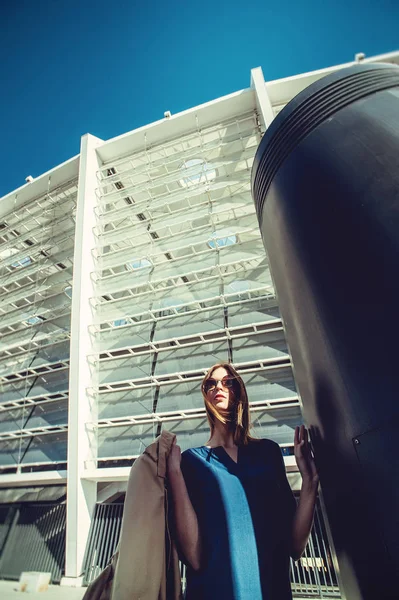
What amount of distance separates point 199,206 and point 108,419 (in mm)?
7746

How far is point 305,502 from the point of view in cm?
119

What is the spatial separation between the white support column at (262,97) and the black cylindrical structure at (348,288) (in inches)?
384

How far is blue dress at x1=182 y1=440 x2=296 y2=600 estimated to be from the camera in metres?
1.07

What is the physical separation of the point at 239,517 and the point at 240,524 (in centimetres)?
2

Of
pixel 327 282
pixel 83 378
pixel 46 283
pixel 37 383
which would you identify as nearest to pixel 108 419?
pixel 83 378

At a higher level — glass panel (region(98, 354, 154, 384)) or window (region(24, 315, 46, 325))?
window (region(24, 315, 46, 325))

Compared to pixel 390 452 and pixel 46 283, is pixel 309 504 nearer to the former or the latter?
pixel 390 452

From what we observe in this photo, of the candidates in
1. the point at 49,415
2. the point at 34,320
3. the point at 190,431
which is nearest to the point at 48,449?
the point at 49,415

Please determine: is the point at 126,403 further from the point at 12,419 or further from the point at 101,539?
the point at 12,419

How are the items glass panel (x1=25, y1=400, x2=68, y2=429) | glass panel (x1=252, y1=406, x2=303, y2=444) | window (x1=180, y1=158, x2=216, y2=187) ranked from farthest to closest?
window (x1=180, y1=158, x2=216, y2=187)
glass panel (x1=25, y1=400, x2=68, y2=429)
glass panel (x1=252, y1=406, x2=303, y2=444)

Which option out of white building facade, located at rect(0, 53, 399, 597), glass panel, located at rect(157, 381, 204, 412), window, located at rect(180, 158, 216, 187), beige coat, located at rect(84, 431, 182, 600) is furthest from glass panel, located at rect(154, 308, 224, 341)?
beige coat, located at rect(84, 431, 182, 600)

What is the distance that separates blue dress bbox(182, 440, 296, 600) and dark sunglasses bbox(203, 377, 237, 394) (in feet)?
1.02

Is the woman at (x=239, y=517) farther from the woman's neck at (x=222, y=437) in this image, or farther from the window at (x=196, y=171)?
the window at (x=196, y=171)

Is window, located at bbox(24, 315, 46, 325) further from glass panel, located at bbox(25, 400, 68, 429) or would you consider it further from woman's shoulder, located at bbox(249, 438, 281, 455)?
woman's shoulder, located at bbox(249, 438, 281, 455)
